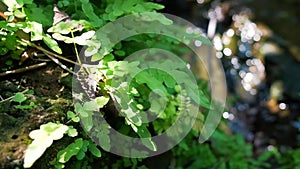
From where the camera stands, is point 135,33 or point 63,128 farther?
point 135,33

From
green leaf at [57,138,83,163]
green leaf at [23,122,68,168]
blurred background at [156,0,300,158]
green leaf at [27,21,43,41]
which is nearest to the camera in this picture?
green leaf at [23,122,68,168]

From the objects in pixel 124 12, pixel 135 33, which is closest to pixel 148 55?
pixel 135 33

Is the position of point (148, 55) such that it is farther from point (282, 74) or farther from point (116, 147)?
point (282, 74)

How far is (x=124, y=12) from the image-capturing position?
1609 mm

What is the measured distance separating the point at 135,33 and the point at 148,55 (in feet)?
0.39

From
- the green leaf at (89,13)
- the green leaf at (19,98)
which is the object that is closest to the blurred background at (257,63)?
the green leaf at (89,13)

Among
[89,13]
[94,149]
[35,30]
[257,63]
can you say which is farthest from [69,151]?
[257,63]

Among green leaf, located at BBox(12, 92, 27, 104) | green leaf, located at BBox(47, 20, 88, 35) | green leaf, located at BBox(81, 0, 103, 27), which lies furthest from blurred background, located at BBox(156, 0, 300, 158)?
green leaf, located at BBox(12, 92, 27, 104)

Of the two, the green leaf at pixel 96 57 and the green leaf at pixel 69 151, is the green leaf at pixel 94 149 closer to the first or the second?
the green leaf at pixel 69 151

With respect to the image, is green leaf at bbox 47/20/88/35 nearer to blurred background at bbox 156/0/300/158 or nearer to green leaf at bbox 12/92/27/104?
green leaf at bbox 12/92/27/104

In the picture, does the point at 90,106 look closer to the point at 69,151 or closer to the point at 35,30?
the point at 69,151

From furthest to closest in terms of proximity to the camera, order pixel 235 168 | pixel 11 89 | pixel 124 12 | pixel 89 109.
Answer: pixel 235 168 < pixel 124 12 < pixel 11 89 < pixel 89 109

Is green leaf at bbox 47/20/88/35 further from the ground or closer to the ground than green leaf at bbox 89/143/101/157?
further from the ground

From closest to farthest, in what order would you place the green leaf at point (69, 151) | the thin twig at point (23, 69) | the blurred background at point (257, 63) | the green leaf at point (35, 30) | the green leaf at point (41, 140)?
1. the green leaf at point (41, 140)
2. the green leaf at point (69, 151)
3. the green leaf at point (35, 30)
4. the thin twig at point (23, 69)
5. the blurred background at point (257, 63)
